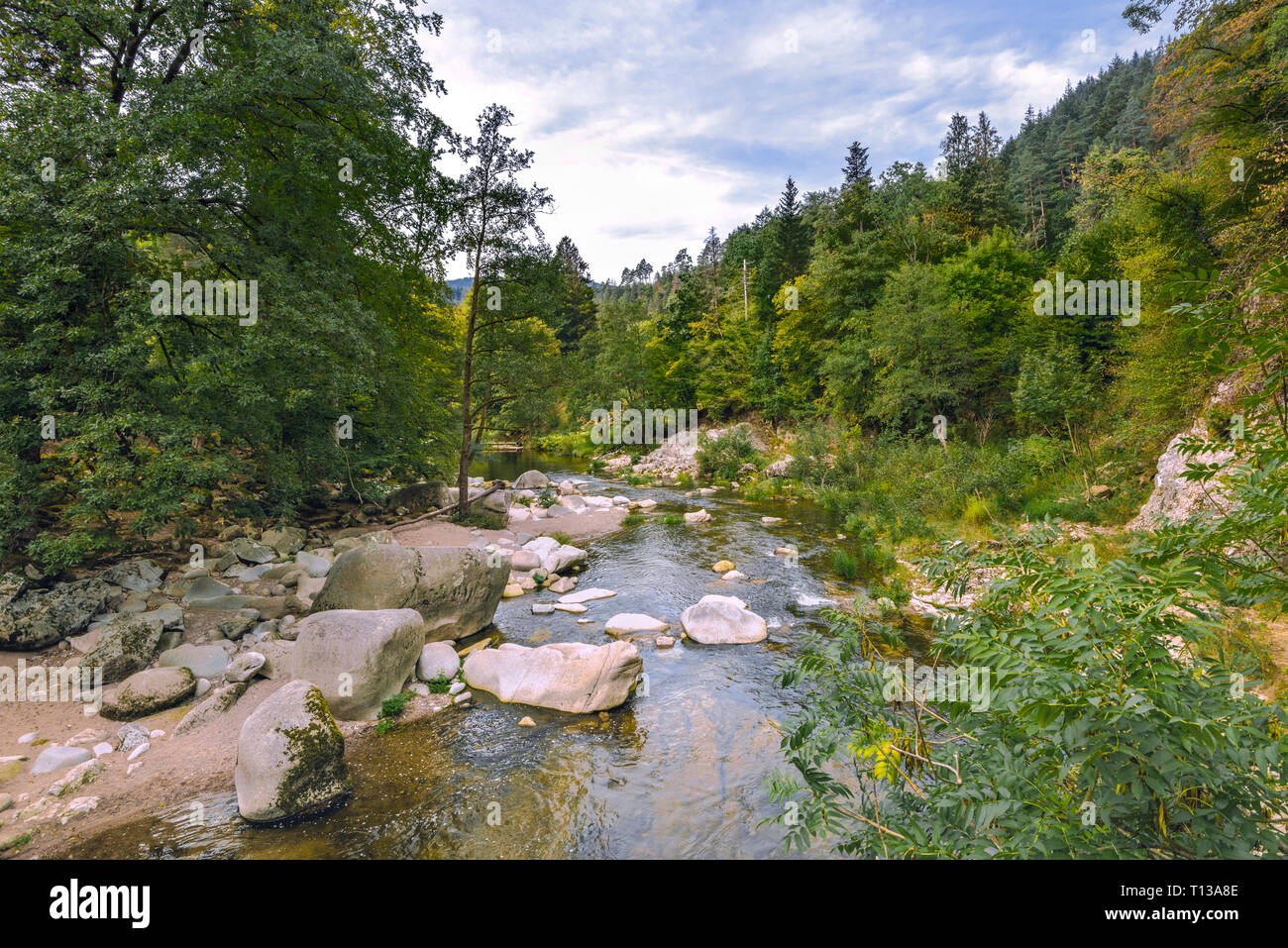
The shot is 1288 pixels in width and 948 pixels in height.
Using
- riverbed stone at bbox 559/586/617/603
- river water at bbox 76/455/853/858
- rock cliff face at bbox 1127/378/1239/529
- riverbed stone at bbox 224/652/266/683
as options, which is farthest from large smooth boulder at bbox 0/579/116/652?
rock cliff face at bbox 1127/378/1239/529

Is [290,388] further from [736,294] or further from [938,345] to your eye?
[736,294]

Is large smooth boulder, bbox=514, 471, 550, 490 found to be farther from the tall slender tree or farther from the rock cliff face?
the rock cliff face

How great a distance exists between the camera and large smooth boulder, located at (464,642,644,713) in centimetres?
709

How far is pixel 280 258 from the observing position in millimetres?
8930

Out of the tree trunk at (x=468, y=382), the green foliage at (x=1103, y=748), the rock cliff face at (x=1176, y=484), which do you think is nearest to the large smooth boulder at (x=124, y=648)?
→ the green foliage at (x=1103, y=748)

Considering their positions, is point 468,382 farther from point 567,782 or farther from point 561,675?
point 567,782

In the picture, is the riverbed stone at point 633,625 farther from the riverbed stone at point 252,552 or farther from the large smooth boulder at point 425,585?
the riverbed stone at point 252,552

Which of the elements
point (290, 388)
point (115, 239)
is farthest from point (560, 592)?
point (115, 239)

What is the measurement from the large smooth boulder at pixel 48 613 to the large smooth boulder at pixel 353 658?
2971 millimetres

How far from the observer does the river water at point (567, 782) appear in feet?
15.5

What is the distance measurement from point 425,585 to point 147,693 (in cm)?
342

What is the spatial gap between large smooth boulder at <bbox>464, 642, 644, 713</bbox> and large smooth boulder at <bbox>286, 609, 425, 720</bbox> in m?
1.16

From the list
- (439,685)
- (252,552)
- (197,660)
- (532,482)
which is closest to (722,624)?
(439,685)

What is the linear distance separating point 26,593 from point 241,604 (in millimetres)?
2342
